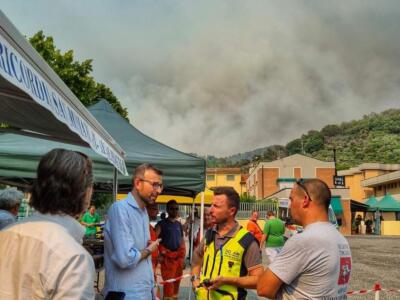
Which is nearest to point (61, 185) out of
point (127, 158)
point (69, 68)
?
point (127, 158)

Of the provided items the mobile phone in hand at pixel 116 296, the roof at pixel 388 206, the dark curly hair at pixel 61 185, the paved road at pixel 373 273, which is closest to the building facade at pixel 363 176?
the roof at pixel 388 206

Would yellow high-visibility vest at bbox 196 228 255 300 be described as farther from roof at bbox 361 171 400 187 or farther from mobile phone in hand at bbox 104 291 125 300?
roof at bbox 361 171 400 187

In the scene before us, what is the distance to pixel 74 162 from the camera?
179cm

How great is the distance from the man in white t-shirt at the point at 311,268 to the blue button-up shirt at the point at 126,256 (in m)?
1.01

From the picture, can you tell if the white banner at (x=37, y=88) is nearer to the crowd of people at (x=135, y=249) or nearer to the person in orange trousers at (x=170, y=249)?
the crowd of people at (x=135, y=249)

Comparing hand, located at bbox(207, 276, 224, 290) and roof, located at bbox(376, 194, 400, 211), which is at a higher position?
roof, located at bbox(376, 194, 400, 211)

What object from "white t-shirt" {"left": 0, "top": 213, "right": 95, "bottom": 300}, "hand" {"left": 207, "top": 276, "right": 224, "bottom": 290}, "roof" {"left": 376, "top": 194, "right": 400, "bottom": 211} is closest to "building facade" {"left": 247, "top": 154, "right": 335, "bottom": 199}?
"roof" {"left": 376, "top": 194, "right": 400, "bottom": 211}

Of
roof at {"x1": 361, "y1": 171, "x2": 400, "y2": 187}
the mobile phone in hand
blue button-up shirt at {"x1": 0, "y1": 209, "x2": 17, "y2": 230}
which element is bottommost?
the mobile phone in hand

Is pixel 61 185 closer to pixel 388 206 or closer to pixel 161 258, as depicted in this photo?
pixel 161 258

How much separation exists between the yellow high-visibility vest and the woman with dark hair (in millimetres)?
1960

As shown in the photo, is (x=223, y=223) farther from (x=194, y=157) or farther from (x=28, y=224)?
(x=194, y=157)

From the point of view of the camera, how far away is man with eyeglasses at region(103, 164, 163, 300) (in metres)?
3.22

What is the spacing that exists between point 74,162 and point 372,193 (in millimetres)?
74732

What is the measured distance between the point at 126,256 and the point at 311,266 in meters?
1.33
